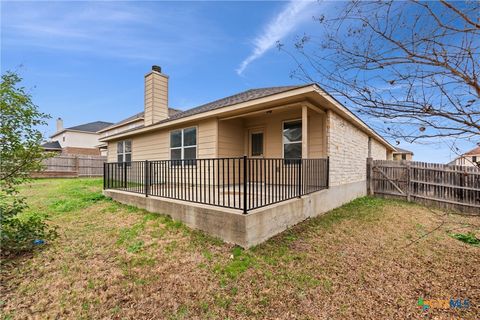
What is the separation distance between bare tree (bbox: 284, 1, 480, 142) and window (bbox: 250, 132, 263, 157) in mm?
6083

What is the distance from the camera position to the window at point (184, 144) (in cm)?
848

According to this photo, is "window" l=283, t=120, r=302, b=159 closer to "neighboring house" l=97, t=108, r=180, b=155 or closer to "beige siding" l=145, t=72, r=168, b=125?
"beige siding" l=145, t=72, r=168, b=125

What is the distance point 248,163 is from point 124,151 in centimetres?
994

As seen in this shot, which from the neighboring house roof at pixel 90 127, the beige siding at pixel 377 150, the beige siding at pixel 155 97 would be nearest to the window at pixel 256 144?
the beige siding at pixel 155 97

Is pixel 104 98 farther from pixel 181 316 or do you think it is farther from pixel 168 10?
pixel 181 316

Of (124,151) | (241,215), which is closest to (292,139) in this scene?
(241,215)

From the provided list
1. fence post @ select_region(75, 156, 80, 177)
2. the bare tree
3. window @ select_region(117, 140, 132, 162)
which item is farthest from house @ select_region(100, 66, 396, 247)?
fence post @ select_region(75, 156, 80, 177)

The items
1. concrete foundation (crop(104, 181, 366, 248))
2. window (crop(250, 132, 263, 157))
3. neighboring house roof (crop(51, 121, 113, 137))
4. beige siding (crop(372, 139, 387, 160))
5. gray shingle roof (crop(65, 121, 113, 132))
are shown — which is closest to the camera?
concrete foundation (crop(104, 181, 366, 248))

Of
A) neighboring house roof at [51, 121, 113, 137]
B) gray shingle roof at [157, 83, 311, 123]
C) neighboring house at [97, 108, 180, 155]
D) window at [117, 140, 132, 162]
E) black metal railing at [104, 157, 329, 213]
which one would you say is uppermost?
neighboring house roof at [51, 121, 113, 137]

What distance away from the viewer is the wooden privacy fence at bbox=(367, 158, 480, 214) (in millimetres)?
7820

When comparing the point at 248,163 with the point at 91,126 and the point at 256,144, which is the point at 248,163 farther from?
the point at 91,126

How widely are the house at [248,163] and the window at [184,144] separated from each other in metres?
0.04

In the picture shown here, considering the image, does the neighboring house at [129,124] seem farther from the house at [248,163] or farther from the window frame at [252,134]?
the window frame at [252,134]

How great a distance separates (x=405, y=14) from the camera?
1.90 meters
